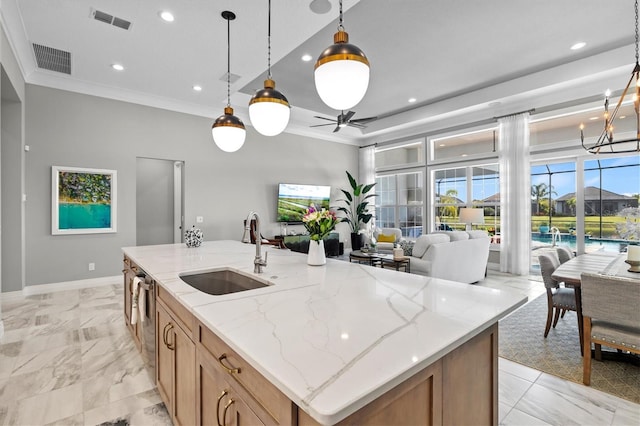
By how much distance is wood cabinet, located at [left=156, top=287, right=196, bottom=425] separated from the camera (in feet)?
4.41

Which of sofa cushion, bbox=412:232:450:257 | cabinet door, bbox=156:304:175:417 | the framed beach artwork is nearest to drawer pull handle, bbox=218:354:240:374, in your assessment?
cabinet door, bbox=156:304:175:417

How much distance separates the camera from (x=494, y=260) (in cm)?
629

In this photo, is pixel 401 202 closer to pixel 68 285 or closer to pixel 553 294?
pixel 553 294

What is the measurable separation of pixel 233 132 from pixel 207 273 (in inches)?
48.3

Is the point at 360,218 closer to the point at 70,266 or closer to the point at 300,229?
the point at 300,229

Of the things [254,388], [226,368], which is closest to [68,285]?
[226,368]

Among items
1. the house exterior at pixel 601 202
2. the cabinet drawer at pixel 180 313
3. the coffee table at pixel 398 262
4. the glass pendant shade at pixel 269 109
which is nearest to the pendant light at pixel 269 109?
the glass pendant shade at pixel 269 109

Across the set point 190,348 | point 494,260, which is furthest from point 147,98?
point 494,260

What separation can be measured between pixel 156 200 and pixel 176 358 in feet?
19.1

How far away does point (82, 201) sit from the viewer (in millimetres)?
4742

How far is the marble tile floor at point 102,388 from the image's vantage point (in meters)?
1.85

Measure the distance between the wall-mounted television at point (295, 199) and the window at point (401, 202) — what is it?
1870 millimetres

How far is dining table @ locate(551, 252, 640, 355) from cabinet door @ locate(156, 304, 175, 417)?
2.82m

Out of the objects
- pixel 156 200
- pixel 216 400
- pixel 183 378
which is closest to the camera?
pixel 216 400
